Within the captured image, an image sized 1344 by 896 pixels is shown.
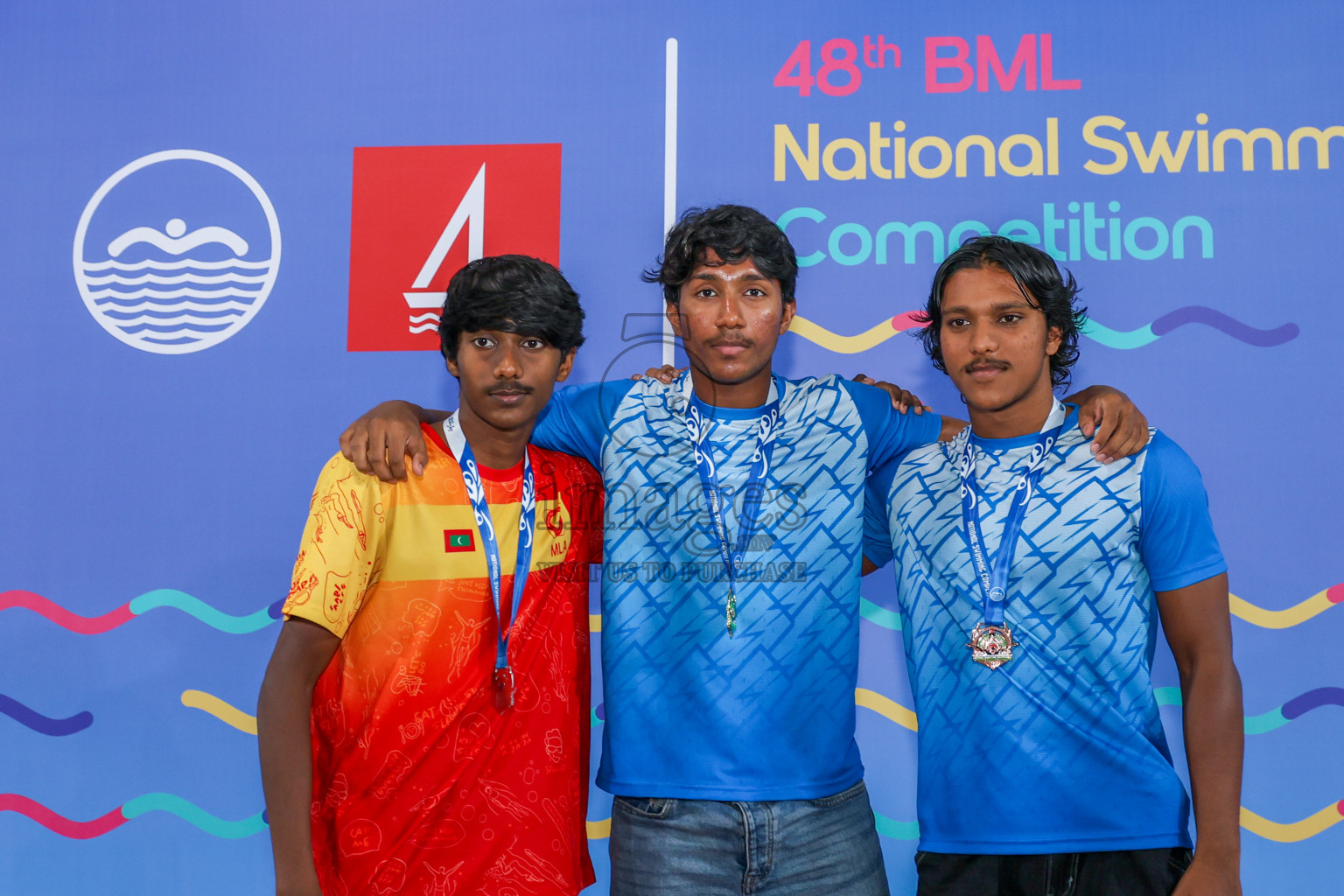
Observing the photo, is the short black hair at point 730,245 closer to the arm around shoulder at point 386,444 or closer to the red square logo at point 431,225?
the arm around shoulder at point 386,444

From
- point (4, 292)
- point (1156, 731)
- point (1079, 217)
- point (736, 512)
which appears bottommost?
point (1156, 731)

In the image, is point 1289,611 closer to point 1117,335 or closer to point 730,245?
point 1117,335

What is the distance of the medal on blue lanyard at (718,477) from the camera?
68.0 inches

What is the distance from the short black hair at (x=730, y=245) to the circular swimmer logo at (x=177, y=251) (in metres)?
1.53

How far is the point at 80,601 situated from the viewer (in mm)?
2809

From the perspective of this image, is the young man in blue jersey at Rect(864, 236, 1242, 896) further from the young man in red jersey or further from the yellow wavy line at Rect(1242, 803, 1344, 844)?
the yellow wavy line at Rect(1242, 803, 1344, 844)

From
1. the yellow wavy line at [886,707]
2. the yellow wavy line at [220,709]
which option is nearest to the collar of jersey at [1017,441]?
the yellow wavy line at [886,707]

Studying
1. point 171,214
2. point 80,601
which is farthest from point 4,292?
point 80,601

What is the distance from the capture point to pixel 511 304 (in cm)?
179

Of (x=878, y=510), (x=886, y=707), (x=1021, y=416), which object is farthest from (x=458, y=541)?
(x=886, y=707)

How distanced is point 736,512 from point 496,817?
0.70 meters

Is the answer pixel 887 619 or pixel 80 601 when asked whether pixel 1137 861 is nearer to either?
pixel 887 619

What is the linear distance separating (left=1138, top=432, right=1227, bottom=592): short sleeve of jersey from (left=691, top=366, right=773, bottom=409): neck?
697 mm

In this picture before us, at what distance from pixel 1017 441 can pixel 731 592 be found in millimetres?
604
